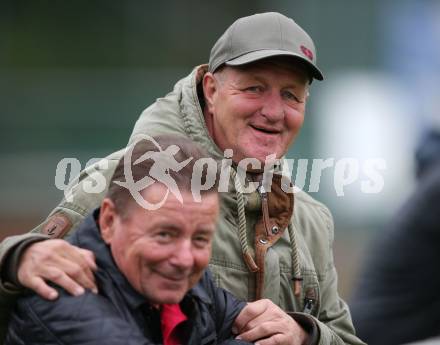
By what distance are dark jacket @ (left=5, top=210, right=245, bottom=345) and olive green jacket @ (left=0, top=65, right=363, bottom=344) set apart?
585mm

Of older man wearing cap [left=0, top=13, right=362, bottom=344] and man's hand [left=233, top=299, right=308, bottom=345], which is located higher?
older man wearing cap [left=0, top=13, right=362, bottom=344]

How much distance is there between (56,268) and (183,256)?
1.10ft

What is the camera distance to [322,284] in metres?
3.88

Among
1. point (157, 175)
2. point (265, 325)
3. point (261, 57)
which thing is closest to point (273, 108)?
point (261, 57)

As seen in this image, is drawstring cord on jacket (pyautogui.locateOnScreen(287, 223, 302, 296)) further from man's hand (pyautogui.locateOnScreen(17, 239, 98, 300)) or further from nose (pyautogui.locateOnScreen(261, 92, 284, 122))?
man's hand (pyautogui.locateOnScreen(17, 239, 98, 300))

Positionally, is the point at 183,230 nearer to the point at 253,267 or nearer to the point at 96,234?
the point at 96,234

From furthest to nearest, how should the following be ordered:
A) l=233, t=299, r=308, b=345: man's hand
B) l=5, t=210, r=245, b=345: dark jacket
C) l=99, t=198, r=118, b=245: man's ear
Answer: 1. l=233, t=299, r=308, b=345: man's hand
2. l=99, t=198, r=118, b=245: man's ear
3. l=5, t=210, r=245, b=345: dark jacket

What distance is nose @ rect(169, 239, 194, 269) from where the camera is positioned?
8.93 ft

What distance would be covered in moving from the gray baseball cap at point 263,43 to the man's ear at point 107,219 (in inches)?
41.3

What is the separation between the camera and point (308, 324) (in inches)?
136

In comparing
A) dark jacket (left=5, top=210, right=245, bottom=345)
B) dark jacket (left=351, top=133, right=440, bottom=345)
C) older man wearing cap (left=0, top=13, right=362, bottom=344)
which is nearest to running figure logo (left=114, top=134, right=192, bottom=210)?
dark jacket (left=5, top=210, right=245, bottom=345)

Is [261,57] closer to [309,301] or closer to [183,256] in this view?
[309,301]

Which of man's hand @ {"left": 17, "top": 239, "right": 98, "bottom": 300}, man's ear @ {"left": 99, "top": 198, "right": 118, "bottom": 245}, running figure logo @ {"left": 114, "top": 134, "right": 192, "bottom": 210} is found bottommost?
man's hand @ {"left": 17, "top": 239, "right": 98, "bottom": 300}

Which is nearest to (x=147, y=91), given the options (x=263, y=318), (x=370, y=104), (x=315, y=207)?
(x=370, y=104)
